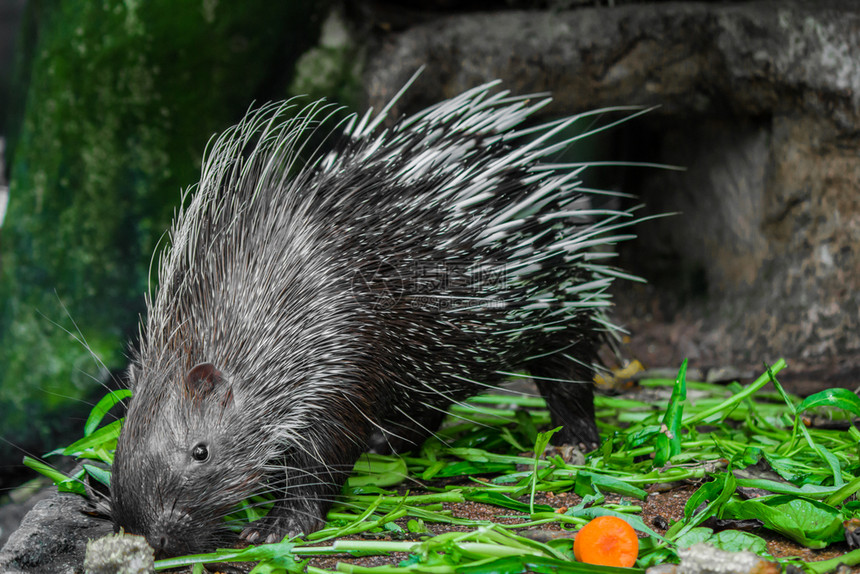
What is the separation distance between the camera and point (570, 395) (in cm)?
307

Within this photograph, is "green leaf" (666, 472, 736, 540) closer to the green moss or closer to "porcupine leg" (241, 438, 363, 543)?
"porcupine leg" (241, 438, 363, 543)

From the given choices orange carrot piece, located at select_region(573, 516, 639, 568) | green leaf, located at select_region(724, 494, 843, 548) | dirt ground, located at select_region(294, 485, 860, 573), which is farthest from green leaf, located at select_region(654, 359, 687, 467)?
orange carrot piece, located at select_region(573, 516, 639, 568)

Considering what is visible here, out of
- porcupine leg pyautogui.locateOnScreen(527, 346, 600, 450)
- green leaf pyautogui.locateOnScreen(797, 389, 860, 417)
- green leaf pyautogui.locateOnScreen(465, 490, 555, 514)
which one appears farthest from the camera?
porcupine leg pyautogui.locateOnScreen(527, 346, 600, 450)

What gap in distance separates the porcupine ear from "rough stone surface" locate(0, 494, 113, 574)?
0.55m

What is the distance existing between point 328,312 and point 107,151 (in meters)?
2.43

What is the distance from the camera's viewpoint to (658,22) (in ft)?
13.6

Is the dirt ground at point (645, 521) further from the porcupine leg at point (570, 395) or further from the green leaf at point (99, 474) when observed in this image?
the green leaf at point (99, 474)

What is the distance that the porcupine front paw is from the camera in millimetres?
2291

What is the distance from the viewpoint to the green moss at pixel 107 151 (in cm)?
416

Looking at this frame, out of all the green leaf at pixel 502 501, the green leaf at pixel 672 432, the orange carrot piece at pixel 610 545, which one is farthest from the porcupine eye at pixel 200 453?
the green leaf at pixel 672 432

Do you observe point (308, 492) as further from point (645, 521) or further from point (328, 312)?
point (645, 521)

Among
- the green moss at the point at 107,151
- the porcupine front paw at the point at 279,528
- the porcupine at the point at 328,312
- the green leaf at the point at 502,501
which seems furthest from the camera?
the green moss at the point at 107,151

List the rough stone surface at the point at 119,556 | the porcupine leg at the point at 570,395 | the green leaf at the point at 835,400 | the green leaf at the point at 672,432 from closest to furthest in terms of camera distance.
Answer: the rough stone surface at the point at 119,556 → the green leaf at the point at 835,400 → the green leaf at the point at 672,432 → the porcupine leg at the point at 570,395

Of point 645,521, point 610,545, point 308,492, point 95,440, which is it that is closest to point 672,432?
point 645,521
